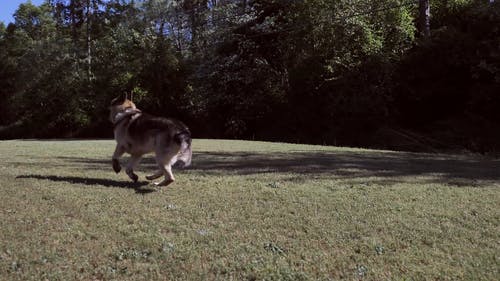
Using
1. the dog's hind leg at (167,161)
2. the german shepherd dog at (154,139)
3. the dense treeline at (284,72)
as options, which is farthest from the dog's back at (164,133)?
the dense treeline at (284,72)

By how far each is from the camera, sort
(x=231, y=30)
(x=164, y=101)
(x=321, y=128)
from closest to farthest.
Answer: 1. (x=321, y=128)
2. (x=231, y=30)
3. (x=164, y=101)

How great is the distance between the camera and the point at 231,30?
35.2 m

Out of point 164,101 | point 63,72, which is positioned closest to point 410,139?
point 164,101

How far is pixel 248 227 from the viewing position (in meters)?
6.36

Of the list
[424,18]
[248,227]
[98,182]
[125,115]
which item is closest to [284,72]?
[424,18]

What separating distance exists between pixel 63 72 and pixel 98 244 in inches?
1653

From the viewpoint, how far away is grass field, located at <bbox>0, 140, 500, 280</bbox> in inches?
196

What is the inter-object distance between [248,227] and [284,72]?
1147 inches

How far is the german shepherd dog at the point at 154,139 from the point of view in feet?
27.8

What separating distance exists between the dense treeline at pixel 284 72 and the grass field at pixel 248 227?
58.9 ft

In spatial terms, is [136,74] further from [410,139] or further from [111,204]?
[111,204]

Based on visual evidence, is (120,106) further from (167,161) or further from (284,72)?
(284,72)

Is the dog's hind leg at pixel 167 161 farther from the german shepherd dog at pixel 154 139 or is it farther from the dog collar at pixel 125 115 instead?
the dog collar at pixel 125 115

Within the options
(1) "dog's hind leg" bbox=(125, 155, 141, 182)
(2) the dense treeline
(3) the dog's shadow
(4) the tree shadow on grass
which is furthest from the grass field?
(2) the dense treeline
